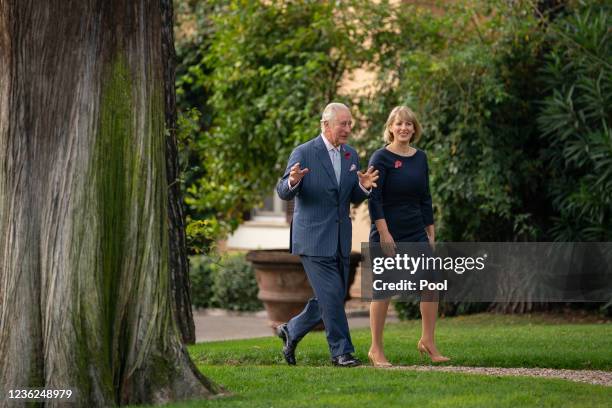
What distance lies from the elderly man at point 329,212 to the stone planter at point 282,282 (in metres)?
5.62

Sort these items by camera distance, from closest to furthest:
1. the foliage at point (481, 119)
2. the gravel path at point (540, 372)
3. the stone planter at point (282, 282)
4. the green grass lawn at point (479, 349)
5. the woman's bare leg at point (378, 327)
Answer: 1. the gravel path at point (540, 372)
2. the woman's bare leg at point (378, 327)
3. the green grass lawn at point (479, 349)
4. the foliage at point (481, 119)
5. the stone planter at point (282, 282)

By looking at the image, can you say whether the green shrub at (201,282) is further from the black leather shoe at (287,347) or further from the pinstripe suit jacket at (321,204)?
the pinstripe suit jacket at (321,204)

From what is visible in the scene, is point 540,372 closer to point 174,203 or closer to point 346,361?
point 346,361

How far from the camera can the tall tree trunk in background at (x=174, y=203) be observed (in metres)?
11.5

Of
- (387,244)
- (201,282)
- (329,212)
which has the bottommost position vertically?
(201,282)

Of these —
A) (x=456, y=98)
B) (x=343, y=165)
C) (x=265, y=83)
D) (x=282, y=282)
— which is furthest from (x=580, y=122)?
(x=343, y=165)

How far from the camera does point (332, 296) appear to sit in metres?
8.96

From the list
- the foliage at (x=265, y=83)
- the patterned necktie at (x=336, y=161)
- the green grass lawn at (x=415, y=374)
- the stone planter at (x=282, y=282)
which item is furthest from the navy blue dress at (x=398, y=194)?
the foliage at (x=265, y=83)

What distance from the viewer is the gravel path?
351 inches

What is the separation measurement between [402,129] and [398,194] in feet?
1.53

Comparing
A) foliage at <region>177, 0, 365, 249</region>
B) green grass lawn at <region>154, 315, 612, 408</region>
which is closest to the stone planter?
foliage at <region>177, 0, 365, 249</region>

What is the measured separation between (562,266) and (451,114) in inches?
84.8

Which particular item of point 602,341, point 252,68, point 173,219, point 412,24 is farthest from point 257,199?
point 602,341

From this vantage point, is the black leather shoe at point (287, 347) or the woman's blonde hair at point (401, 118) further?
the black leather shoe at point (287, 347)
